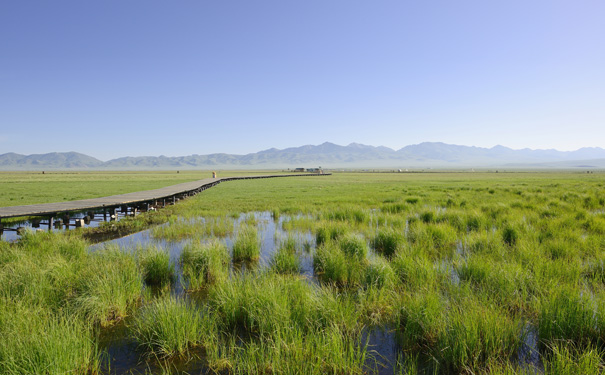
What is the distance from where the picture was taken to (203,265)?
280 inches

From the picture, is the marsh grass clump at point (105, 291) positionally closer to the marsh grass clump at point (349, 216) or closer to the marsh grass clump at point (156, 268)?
→ the marsh grass clump at point (156, 268)

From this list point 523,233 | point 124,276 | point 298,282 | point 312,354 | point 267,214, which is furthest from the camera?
point 267,214

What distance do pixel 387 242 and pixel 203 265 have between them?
533cm

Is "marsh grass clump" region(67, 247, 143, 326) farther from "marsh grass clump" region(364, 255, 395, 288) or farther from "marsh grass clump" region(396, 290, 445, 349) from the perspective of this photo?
"marsh grass clump" region(396, 290, 445, 349)

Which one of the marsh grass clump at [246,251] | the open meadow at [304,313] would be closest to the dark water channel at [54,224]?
the open meadow at [304,313]

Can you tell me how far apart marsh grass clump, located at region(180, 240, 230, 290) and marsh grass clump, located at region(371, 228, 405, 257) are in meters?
4.45

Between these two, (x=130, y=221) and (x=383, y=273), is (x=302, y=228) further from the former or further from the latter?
(x=130, y=221)

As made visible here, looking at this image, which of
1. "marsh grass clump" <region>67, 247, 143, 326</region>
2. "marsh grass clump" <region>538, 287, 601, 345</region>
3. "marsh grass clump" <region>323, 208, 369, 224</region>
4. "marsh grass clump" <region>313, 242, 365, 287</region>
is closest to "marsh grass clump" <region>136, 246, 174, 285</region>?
"marsh grass clump" <region>67, 247, 143, 326</region>

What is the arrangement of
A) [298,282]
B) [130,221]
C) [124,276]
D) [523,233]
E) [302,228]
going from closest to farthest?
[298,282]
[124,276]
[523,233]
[302,228]
[130,221]

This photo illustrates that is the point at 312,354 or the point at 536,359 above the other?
the point at 312,354

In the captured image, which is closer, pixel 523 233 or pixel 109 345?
pixel 109 345

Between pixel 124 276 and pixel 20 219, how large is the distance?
532 inches

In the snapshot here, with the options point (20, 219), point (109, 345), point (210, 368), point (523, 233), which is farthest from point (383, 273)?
point (20, 219)

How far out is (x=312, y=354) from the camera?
3602 millimetres
